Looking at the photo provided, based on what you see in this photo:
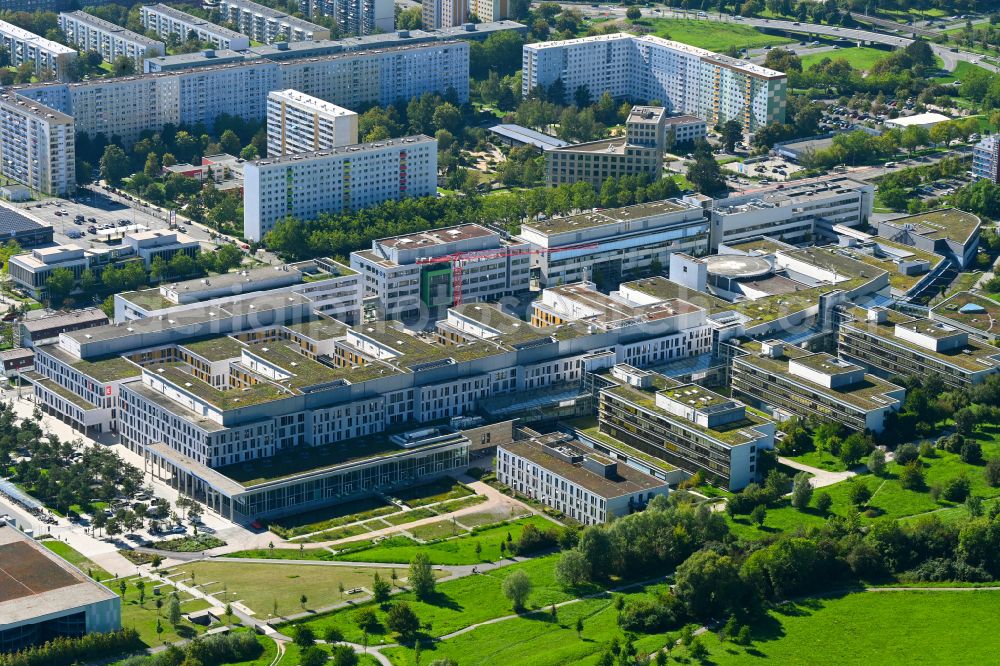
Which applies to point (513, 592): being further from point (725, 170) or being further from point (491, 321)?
point (725, 170)

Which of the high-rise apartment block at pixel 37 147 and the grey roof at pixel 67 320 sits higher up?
the high-rise apartment block at pixel 37 147

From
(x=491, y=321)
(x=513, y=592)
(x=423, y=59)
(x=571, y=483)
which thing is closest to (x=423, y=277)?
(x=491, y=321)

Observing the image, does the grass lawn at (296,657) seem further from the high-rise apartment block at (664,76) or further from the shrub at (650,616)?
the high-rise apartment block at (664,76)

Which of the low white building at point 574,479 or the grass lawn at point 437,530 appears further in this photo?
the low white building at point 574,479

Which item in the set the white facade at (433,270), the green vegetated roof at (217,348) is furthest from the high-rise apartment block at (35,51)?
the green vegetated roof at (217,348)

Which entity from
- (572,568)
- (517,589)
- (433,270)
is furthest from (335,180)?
(517,589)

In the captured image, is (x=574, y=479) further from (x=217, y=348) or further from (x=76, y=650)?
(x=76, y=650)

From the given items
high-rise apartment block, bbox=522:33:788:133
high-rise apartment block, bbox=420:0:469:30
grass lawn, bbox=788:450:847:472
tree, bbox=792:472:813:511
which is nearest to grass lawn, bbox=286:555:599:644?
tree, bbox=792:472:813:511
